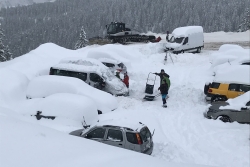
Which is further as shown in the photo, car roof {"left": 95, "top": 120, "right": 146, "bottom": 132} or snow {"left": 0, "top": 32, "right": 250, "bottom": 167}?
car roof {"left": 95, "top": 120, "right": 146, "bottom": 132}

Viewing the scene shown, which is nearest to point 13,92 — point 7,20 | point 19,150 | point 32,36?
point 19,150

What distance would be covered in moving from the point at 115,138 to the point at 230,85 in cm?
867

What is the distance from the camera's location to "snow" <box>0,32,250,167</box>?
15.0ft

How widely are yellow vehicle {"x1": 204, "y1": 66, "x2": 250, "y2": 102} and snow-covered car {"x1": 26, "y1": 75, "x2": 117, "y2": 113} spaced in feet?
17.6

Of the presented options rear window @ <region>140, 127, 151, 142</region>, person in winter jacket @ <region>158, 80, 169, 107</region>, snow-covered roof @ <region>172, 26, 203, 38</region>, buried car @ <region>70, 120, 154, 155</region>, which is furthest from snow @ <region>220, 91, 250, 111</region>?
snow-covered roof @ <region>172, 26, 203, 38</region>

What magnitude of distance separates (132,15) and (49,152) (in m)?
106

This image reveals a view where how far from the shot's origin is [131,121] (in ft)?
30.9

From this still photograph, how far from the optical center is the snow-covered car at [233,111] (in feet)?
40.1

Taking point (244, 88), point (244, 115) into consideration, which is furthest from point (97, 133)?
point (244, 88)

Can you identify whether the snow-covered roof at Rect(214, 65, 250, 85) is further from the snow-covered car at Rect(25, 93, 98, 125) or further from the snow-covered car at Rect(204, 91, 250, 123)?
the snow-covered car at Rect(25, 93, 98, 125)

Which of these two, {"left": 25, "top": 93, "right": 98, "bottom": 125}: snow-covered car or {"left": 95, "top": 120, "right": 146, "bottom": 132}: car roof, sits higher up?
{"left": 95, "top": 120, "right": 146, "bottom": 132}: car roof

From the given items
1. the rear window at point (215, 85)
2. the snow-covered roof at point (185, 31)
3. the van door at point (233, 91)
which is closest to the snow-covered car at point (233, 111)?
the van door at point (233, 91)

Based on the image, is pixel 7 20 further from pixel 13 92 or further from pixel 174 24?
pixel 13 92

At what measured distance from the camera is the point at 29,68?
2041 cm
